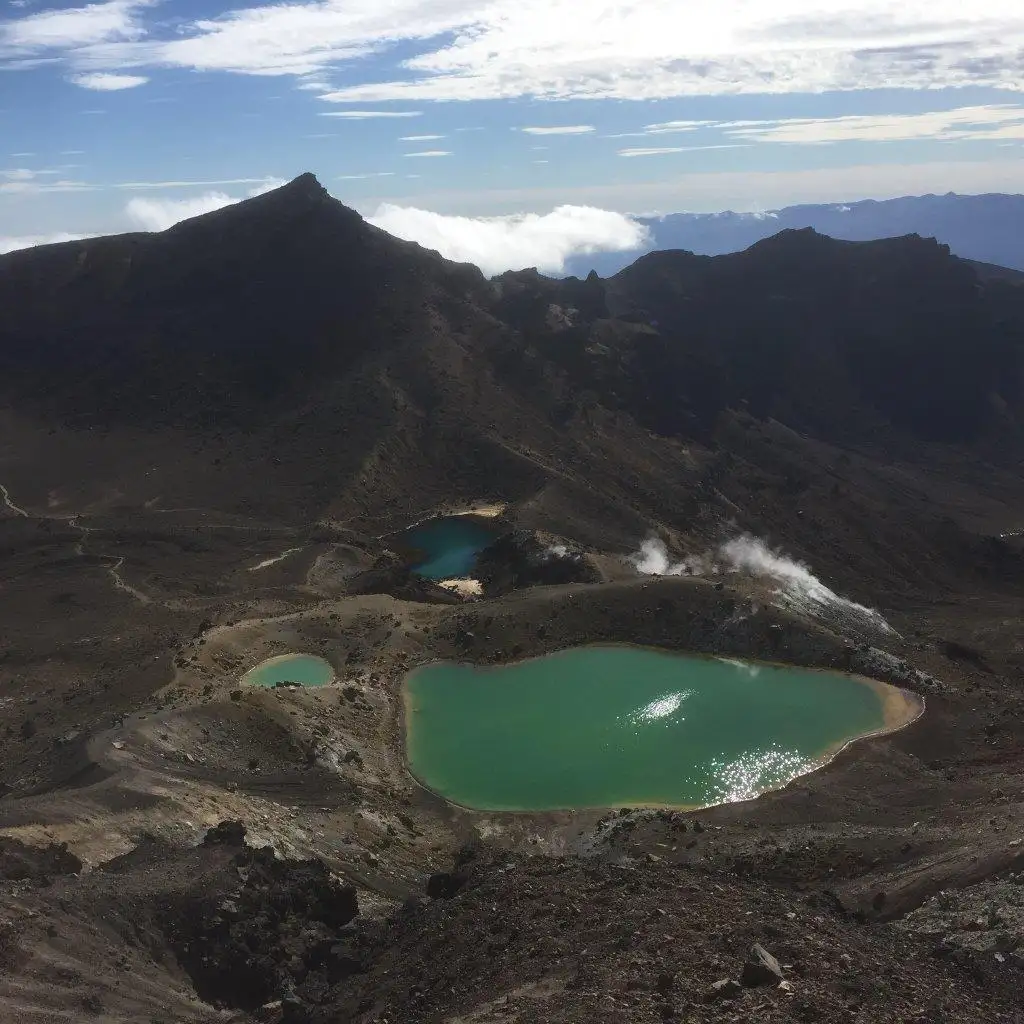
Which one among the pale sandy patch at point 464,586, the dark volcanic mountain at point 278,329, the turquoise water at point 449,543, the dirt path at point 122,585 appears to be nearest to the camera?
the dirt path at point 122,585

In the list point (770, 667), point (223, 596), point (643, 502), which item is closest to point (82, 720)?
point (223, 596)

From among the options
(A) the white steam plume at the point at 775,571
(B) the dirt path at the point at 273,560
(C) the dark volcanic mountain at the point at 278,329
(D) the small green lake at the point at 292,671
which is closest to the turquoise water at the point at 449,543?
(B) the dirt path at the point at 273,560

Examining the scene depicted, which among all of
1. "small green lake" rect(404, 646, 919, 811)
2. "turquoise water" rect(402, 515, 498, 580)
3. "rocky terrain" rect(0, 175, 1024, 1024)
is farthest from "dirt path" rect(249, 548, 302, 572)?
"small green lake" rect(404, 646, 919, 811)

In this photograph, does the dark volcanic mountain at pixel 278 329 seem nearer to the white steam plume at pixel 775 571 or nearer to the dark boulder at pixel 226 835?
the white steam plume at pixel 775 571

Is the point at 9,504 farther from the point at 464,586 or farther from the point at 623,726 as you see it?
the point at 623,726

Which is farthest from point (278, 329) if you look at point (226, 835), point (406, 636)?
point (226, 835)

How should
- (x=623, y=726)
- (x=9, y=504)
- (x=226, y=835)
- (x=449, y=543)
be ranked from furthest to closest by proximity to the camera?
(x=9, y=504) → (x=449, y=543) → (x=623, y=726) → (x=226, y=835)

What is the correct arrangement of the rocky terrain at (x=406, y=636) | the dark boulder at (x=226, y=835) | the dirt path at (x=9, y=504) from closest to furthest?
the rocky terrain at (x=406, y=636), the dark boulder at (x=226, y=835), the dirt path at (x=9, y=504)
